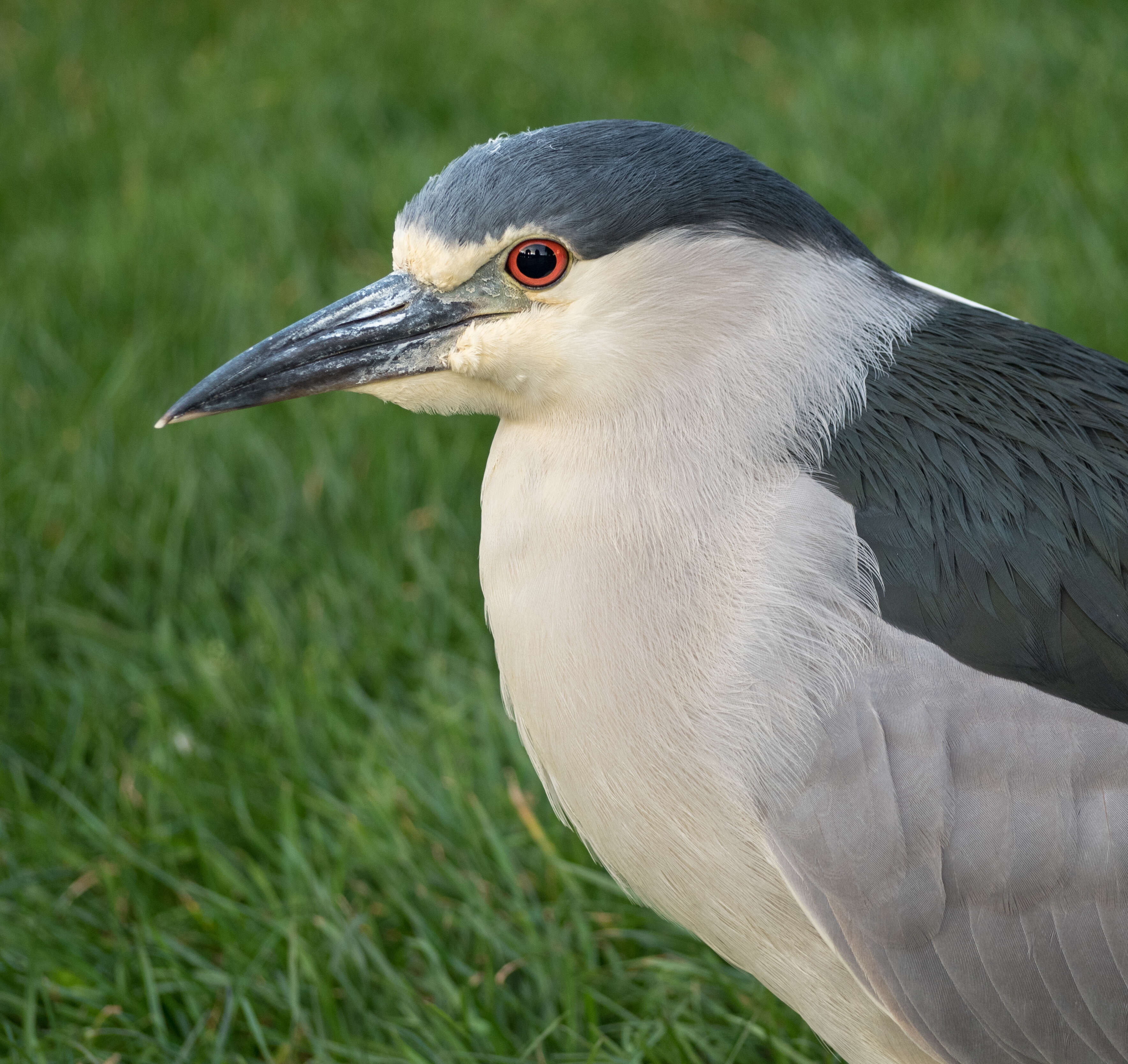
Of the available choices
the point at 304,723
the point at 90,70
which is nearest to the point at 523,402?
the point at 304,723

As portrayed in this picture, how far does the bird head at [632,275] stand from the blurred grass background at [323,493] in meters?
1.23

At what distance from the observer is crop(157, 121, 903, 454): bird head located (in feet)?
6.88

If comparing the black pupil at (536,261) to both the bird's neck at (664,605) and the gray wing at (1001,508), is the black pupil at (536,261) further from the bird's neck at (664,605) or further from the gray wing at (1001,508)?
the gray wing at (1001,508)

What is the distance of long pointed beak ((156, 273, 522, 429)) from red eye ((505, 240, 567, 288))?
0.04 m

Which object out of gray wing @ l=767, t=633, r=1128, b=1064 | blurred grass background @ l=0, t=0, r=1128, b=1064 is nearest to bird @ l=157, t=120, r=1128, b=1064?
gray wing @ l=767, t=633, r=1128, b=1064

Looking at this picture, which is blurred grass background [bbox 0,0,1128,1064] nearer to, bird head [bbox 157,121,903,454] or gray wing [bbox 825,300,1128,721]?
gray wing [bbox 825,300,1128,721]

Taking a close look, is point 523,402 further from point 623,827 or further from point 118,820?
point 118,820

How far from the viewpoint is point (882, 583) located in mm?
1975

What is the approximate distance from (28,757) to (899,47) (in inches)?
183

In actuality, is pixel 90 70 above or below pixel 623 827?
above

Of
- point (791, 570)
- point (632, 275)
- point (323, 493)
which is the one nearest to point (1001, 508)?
point (791, 570)

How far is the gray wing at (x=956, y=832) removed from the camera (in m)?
1.92

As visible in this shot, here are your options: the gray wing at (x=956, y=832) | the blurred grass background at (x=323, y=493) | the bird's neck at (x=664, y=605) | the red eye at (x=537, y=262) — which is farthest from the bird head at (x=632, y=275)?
the blurred grass background at (x=323, y=493)

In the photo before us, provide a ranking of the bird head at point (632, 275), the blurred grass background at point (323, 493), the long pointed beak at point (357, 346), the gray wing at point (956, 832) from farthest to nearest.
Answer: the blurred grass background at point (323, 493) → the long pointed beak at point (357, 346) → the bird head at point (632, 275) → the gray wing at point (956, 832)
